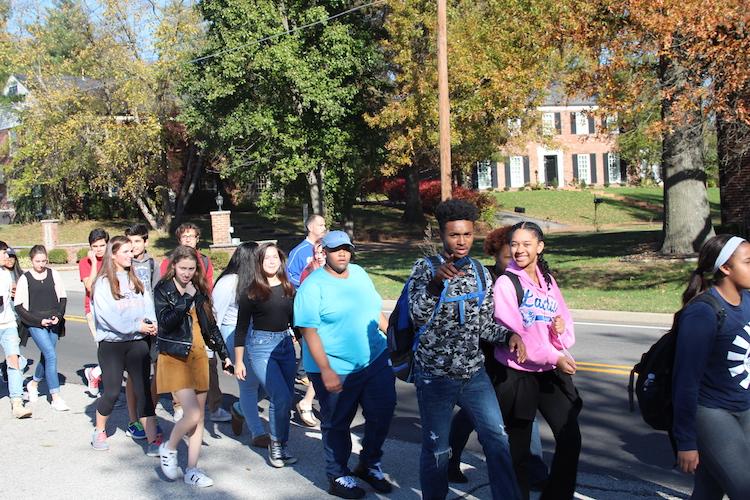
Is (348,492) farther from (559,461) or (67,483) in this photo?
(67,483)

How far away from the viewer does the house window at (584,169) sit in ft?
188

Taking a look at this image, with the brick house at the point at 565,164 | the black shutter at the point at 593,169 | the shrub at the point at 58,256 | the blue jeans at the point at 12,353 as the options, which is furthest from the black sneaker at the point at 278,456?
the black shutter at the point at 593,169

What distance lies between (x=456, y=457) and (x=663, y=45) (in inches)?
507

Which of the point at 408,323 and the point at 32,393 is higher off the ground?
the point at 408,323

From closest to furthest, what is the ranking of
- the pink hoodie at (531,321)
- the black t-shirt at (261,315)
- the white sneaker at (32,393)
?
the pink hoodie at (531,321) < the black t-shirt at (261,315) < the white sneaker at (32,393)

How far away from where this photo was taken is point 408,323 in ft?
15.4

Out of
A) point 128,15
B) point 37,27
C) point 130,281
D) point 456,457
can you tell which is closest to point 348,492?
point 456,457

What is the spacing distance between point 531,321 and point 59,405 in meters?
5.82

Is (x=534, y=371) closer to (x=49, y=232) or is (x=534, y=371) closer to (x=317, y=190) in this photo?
(x=317, y=190)

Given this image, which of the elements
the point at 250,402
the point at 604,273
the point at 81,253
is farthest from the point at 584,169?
the point at 250,402

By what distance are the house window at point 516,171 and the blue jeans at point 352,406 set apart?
5047 cm

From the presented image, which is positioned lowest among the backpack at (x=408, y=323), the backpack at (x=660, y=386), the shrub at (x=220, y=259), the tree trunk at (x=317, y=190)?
the shrub at (x=220, y=259)

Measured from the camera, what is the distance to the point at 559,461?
4832 mm

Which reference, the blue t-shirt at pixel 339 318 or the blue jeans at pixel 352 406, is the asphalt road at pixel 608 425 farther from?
the blue t-shirt at pixel 339 318
